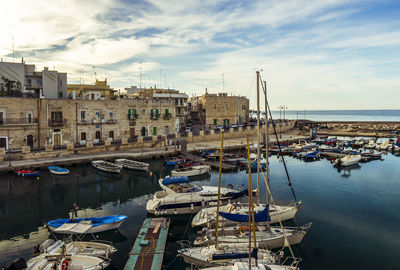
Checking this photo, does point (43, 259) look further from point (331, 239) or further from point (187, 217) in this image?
point (331, 239)

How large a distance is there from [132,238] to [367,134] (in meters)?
76.8

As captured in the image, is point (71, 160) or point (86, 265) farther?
point (71, 160)

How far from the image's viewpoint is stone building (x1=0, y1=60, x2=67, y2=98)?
1971 inches

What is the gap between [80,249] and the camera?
16.6 m

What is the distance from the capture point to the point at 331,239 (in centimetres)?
1898

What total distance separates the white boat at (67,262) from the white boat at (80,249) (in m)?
0.56

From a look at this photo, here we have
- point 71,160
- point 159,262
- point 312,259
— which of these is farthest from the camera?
point 71,160

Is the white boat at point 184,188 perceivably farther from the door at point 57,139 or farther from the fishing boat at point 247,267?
the door at point 57,139

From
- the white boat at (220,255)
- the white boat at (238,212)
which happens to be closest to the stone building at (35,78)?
the white boat at (238,212)

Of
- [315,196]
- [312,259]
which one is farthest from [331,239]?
[315,196]

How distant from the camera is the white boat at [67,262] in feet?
44.1

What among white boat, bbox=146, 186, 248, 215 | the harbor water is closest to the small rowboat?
the harbor water

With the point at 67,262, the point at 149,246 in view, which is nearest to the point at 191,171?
the point at 149,246

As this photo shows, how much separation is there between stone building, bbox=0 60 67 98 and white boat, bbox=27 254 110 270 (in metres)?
43.4
